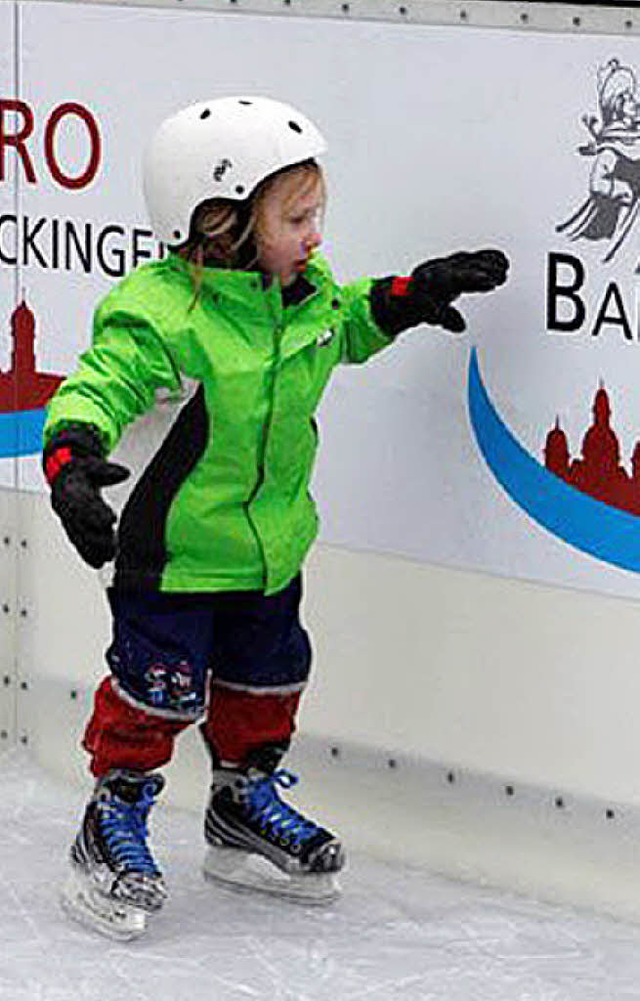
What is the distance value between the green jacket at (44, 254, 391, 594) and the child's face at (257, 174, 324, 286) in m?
0.04

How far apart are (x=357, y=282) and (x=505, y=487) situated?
0.33 m

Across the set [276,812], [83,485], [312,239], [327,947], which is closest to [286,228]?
[312,239]

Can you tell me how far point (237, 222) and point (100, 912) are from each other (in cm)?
91

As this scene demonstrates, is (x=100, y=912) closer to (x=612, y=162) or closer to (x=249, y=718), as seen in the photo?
(x=249, y=718)

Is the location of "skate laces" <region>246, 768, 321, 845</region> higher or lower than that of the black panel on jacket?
lower

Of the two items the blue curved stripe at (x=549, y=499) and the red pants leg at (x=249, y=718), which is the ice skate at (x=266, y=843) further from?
the blue curved stripe at (x=549, y=499)

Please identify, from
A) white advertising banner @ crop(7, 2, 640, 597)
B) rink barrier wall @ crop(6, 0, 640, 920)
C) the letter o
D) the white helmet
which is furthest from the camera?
the letter o

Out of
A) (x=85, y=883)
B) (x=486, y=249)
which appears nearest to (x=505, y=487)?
(x=486, y=249)

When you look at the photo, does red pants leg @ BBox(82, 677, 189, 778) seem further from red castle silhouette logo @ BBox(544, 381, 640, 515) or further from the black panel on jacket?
red castle silhouette logo @ BBox(544, 381, 640, 515)

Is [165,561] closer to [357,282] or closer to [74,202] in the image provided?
[357,282]

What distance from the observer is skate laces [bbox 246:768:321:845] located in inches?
160

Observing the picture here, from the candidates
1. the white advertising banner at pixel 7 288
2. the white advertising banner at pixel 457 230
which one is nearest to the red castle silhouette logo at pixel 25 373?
the white advertising banner at pixel 7 288

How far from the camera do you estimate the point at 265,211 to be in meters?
3.76

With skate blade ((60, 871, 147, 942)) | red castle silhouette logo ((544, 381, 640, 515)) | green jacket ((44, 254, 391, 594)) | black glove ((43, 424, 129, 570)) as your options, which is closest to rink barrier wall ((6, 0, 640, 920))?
red castle silhouette logo ((544, 381, 640, 515))
